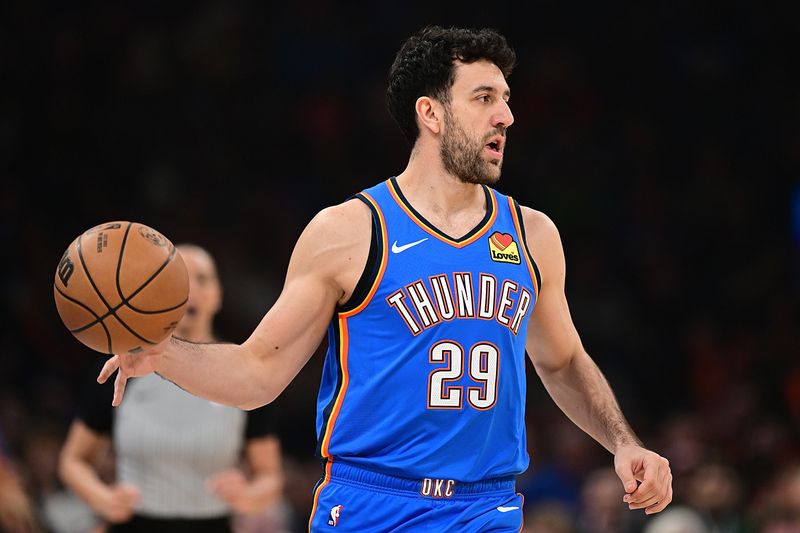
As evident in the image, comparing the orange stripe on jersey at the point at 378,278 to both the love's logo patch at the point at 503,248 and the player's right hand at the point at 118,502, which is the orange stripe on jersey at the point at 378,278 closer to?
the love's logo patch at the point at 503,248

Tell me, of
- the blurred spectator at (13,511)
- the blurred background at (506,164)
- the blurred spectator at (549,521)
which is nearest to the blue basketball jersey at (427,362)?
the blurred spectator at (13,511)

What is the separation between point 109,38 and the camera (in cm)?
1298

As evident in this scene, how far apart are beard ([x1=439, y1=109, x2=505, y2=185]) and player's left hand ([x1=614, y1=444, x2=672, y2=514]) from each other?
1.17 m

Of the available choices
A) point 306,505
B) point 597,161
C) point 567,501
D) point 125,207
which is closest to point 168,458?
point 306,505

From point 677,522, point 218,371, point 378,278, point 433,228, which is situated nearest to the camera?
point 218,371

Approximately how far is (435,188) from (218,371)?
1177 millimetres

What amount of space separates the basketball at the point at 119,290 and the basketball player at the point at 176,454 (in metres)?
2.81

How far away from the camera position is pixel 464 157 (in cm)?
472

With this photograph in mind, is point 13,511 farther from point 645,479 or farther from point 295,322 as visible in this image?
point 645,479

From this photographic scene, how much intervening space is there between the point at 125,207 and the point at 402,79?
7956mm

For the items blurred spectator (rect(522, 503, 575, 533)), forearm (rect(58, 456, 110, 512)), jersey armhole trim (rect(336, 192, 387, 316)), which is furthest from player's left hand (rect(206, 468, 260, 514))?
blurred spectator (rect(522, 503, 575, 533))

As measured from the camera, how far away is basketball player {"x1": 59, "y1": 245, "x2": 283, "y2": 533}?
676 cm

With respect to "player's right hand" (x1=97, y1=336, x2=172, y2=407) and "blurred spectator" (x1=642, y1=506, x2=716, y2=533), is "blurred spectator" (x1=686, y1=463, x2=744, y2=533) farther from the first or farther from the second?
"player's right hand" (x1=97, y1=336, x2=172, y2=407)

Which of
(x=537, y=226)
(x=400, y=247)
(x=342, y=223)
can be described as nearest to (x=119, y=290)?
(x=342, y=223)
